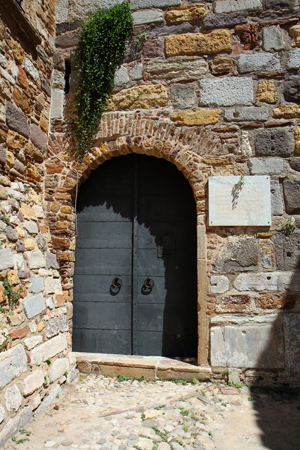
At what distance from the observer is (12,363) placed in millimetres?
2279

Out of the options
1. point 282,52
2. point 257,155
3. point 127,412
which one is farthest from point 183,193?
point 127,412

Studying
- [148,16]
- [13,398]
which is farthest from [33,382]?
[148,16]

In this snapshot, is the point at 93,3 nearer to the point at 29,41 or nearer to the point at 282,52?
the point at 29,41

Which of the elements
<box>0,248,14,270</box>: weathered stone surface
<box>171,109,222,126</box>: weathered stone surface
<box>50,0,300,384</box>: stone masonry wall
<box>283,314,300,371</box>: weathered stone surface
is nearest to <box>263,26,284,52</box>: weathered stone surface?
<box>50,0,300,384</box>: stone masonry wall

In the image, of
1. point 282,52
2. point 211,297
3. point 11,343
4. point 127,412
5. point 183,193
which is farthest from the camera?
point 183,193

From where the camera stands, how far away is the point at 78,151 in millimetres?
3557

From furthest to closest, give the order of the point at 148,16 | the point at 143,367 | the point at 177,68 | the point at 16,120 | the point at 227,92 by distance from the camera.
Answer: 1. the point at 148,16
2. the point at 177,68
3. the point at 227,92
4. the point at 143,367
5. the point at 16,120

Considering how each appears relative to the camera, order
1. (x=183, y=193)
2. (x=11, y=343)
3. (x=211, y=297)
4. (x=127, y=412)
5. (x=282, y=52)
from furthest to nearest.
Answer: (x=183, y=193), (x=282, y=52), (x=211, y=297), (x=127, y=412), (x=11, y=343)

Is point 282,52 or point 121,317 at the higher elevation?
point 282,52

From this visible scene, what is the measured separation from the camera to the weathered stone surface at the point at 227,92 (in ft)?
11.1

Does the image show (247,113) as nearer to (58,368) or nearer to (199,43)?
(199,43)

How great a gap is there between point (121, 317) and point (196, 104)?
2393 mm

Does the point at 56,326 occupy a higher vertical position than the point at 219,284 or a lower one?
lower

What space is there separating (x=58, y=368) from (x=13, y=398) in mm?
692
